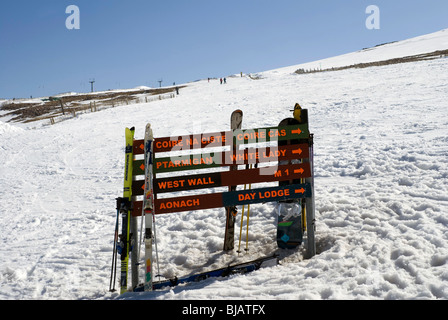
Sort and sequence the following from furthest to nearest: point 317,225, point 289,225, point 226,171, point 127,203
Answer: point 317,225 → point 289,225 → point 226,171 → point 127,203

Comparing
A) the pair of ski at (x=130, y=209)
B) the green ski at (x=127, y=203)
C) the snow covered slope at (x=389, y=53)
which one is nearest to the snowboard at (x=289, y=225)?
the pair of ski at (x=130, y=209)

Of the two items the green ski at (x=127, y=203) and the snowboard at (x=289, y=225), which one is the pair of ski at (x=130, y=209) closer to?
the green ski at (x=127, y=203)

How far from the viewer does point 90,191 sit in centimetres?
1027

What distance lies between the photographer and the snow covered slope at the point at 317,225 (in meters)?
4.17

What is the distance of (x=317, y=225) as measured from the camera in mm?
6141

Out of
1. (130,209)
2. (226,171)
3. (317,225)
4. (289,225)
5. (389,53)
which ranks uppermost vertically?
(389,53)

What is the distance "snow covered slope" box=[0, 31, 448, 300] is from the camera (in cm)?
417

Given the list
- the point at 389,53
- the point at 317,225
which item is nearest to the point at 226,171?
the point at 317,225

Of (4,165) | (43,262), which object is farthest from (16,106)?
(43,262)

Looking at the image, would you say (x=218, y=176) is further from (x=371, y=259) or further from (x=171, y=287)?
(x=371, y=259)

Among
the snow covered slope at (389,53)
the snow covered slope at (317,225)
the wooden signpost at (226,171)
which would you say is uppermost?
the snow covered slope at (389,53)

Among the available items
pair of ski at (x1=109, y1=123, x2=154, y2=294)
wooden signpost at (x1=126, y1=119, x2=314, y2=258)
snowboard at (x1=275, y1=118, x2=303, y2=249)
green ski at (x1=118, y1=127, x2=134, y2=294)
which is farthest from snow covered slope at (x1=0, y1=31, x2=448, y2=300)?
wooden signpost at (x1=126, y1=119, x2=314, y2=258)

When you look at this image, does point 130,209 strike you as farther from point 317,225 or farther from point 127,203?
point 317,225
